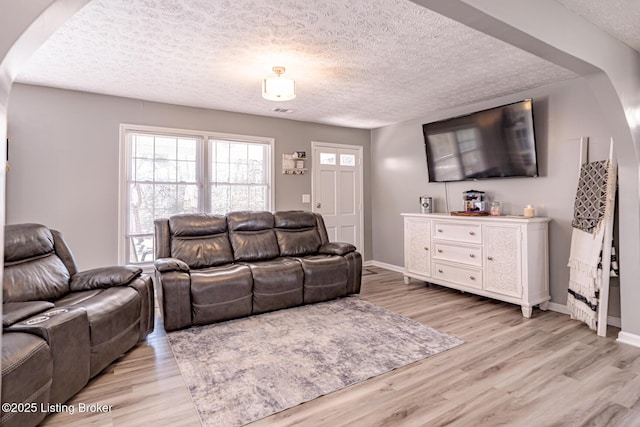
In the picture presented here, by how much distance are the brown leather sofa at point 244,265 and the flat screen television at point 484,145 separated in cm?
177

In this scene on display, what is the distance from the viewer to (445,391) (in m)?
2.08

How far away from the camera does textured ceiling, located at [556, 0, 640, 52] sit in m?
2.04

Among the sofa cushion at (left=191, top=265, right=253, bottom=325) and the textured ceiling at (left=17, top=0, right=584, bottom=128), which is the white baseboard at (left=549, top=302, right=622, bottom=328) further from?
the sofa cushion at (left=191, top=265, right=253, bottom=325)

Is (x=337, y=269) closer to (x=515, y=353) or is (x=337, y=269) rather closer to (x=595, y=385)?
(x=515, y=353)

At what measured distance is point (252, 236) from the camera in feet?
13.5

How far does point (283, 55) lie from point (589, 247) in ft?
10.6

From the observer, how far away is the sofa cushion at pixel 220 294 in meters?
3.14

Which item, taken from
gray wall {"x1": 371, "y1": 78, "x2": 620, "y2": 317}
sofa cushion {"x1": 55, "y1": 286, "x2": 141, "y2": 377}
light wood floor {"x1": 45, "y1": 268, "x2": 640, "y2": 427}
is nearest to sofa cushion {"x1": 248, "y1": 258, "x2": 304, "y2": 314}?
light wood floor {"x1": 45, "y1": 268, "x2": 640, "y2": 427}

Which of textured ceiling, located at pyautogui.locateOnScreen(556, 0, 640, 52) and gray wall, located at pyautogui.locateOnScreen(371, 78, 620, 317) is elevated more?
textured ceiling, located at pyautogui.locateOnScreen(556, 0, 640, 52)

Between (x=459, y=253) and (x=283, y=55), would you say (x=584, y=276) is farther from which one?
(x=283, y=55)

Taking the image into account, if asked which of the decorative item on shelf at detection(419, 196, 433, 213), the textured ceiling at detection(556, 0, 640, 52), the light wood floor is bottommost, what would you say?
the light wood floor

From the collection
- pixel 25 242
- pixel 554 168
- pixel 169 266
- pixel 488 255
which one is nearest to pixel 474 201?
pixel 488 255

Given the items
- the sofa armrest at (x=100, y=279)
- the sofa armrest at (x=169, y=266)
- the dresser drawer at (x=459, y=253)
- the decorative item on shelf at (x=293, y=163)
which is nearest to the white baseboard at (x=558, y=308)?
the dresser drawer at (x=459, y=253)

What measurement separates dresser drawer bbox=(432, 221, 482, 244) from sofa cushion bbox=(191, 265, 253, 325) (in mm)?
2421
